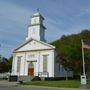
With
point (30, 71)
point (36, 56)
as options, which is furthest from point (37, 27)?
point (30, 71)

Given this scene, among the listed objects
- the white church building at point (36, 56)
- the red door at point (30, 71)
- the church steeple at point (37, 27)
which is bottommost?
the red door at point (30, 71)

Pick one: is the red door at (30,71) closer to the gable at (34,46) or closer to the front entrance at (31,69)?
the front entrance at (31,69)

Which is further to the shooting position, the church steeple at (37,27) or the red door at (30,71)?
the church steeple at (37,27)

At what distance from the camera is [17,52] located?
176ft

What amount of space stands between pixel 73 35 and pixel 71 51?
14821 millimetres

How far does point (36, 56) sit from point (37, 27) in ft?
25.8

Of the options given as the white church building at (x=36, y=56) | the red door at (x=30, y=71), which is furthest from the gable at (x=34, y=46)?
the red door at (x=30, y=71)

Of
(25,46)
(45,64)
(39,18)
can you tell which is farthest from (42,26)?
(45,64)

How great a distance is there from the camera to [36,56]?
50188 mm

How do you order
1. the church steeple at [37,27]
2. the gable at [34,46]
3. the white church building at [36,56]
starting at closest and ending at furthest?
the white church building at [36,56] < the gable at [34,46] < the church steeple at [37,27]

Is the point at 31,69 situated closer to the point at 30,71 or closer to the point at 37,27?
the point at 30,71

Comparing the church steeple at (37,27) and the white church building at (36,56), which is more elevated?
the church steeple at (37,27)

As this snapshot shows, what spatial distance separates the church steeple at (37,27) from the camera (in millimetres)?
53719

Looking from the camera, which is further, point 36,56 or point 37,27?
point 37,27
